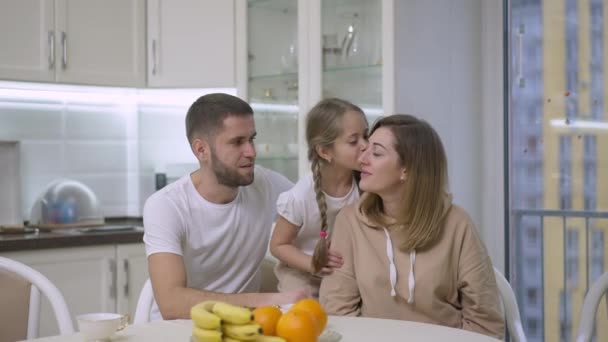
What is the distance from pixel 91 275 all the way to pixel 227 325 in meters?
2.17

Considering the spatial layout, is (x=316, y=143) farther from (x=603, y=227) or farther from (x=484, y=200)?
(x=603, y=227)

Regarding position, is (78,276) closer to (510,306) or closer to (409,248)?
(409,248)

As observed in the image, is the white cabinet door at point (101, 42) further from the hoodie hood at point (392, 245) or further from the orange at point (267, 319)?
the orange at point (267, 319)

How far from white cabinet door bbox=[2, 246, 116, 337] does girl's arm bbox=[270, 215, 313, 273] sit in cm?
127

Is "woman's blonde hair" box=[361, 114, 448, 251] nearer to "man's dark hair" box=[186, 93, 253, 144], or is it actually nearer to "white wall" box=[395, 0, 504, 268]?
"man's dark hair" box=[186, 93, 253, 144]

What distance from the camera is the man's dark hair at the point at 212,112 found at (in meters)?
2.44

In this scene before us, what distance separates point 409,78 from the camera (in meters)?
3.24

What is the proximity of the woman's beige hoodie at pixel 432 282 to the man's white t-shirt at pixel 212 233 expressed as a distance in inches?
15.1

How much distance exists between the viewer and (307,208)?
243 cm

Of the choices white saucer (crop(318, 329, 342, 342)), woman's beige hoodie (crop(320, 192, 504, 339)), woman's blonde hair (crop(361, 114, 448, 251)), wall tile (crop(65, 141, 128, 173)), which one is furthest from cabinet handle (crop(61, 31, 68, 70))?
white saucer (crop(318, 329, 342, 342))

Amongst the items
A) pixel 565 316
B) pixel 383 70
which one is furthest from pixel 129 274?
pixel 565 316

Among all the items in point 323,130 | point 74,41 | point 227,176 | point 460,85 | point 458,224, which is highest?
point 74,41

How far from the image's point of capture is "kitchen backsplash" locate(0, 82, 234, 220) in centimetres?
388

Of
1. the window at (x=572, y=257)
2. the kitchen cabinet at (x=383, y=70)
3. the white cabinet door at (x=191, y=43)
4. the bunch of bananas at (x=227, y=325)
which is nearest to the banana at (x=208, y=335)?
the bunch of bananas at (x=227, y=325)
